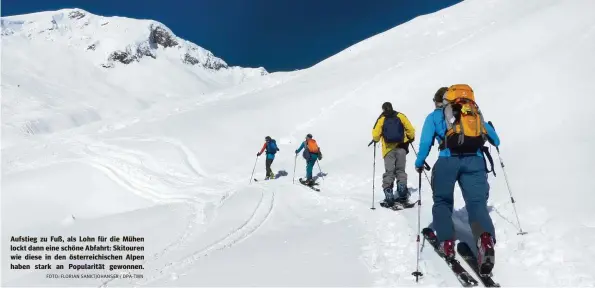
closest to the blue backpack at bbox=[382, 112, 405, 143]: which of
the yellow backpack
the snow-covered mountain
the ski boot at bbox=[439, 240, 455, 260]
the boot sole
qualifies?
the yellow backpack

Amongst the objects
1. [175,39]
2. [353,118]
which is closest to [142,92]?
[175,39]

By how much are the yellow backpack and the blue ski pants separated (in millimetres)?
155

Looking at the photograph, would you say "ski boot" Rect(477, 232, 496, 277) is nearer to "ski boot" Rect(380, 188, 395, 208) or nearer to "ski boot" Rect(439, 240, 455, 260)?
"ski boot" Rect(439, 240, 455, 260)

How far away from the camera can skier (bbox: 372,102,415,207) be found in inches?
361

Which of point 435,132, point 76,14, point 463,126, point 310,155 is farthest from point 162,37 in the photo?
point 463,126

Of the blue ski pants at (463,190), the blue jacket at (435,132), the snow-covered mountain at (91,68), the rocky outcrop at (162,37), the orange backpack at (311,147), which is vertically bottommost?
the blue ski pants at (463,190)

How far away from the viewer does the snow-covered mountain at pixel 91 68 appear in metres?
78.4

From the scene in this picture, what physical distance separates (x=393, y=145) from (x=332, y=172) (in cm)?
664

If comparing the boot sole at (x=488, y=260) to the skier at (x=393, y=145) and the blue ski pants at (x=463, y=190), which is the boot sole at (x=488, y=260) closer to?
the blue ski pants at (x=463, y=190)

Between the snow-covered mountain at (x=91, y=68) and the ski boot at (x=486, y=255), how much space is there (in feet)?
189

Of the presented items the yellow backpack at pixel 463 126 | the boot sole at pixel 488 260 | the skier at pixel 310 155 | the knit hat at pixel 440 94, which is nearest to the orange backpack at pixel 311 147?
the skier at pixel 310 155

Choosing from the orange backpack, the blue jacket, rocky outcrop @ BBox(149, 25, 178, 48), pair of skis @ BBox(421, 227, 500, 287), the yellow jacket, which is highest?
rocky outcrop @ BBox(149, 25, 178, 48)

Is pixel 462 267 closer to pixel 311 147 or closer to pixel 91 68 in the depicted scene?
pixel 311 147

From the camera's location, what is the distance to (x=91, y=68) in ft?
469
